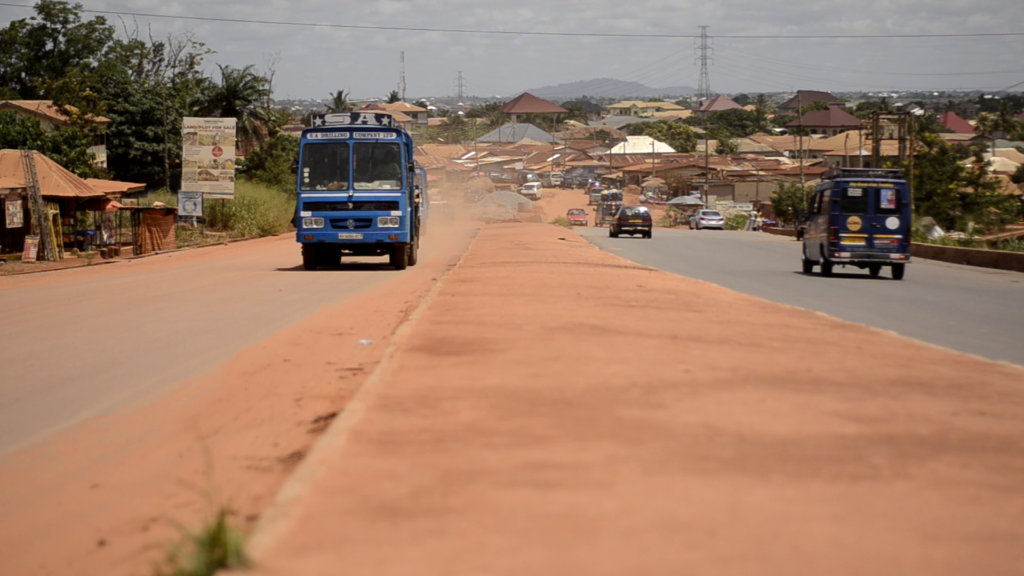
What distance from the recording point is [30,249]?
29453 millimetres

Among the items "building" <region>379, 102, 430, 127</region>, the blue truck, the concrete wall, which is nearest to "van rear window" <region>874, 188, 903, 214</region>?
the concrete wall

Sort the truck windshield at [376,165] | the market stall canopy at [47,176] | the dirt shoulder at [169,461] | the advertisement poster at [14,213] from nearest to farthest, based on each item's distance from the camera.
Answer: the dirt shoulder at [169,461] → the truck windshield at [376,165] → the advertisement poster at [14,213] → the market stall canopy at [47,176]

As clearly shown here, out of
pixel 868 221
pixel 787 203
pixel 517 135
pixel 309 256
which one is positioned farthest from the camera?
pixel 517 135

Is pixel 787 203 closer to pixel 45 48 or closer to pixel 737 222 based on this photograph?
pixel 737 222

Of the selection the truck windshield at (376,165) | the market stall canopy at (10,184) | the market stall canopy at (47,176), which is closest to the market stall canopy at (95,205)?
the market stall canopy at (47,176)

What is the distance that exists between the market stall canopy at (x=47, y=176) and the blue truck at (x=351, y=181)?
11.6 metres

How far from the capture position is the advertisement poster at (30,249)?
29.4 metres

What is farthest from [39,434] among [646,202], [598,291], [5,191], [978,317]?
[646,202]

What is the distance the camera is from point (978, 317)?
16.5m

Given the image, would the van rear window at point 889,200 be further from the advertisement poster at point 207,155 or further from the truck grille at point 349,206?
the advertisement poster at point 207,155

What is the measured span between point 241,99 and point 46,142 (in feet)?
115

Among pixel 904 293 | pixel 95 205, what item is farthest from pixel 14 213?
pixel 904 293

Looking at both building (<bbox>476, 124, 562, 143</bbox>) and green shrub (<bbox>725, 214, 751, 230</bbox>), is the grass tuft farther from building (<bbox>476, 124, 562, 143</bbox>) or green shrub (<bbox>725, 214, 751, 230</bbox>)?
building (<bbox>476, 124, 562, 143</bbox>)

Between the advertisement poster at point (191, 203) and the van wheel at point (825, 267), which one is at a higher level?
the advertisement poster at point (191, 203)
